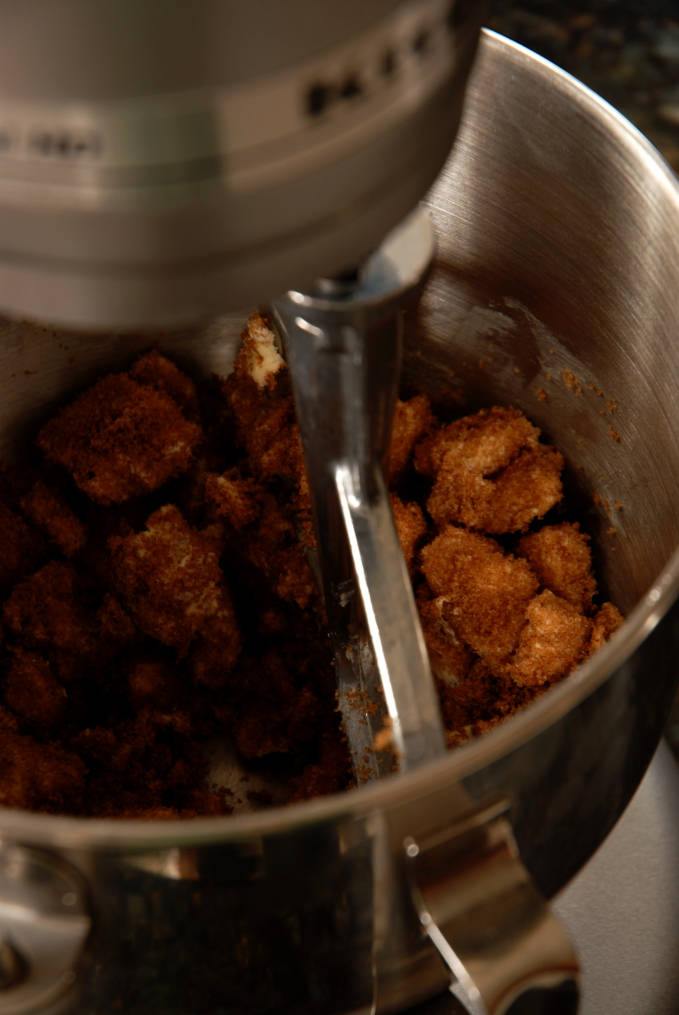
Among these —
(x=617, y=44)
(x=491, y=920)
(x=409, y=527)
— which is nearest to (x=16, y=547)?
(x=409, y=527)

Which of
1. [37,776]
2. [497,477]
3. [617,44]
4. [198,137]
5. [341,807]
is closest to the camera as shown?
[198,137]

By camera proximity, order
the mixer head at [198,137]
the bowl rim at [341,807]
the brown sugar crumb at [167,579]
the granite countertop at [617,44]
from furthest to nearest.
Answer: the granite countertop at [617,44]
the brown sugar crumb at [167,579]
the bowl rim at [341,807]
the mixer head at [198,137]

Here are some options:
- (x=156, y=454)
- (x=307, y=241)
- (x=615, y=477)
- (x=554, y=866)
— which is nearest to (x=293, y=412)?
(x=156, y=454)

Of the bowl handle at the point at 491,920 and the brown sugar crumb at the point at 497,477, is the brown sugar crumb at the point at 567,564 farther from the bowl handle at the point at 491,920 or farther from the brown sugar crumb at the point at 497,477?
the bowl handle at the point at 491,920

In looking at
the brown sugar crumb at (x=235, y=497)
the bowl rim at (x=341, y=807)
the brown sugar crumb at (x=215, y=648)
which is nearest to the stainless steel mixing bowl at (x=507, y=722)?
the bowl rim at (x=341, y=807)

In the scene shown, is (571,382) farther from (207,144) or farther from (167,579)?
(207,144)

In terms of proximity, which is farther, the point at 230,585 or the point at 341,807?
the point at 230,585

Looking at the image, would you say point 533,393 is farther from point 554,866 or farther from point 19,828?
point 19,828
